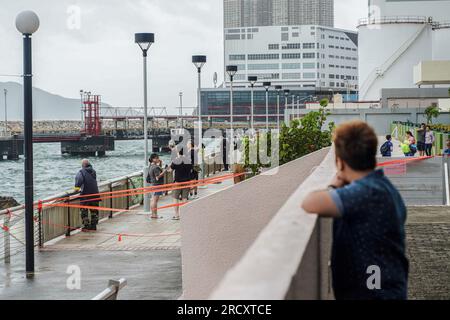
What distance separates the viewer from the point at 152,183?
23391 millimetres

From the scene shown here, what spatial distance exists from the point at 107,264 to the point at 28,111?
2868 millimetres

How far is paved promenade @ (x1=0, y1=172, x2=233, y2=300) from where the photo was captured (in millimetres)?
12422

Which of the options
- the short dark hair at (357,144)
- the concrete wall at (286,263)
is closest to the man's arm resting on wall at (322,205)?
the concrete wall at (286,263)

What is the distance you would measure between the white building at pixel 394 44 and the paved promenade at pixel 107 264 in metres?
87.9

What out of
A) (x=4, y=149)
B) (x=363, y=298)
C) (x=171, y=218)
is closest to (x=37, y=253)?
(x=171, y=218)

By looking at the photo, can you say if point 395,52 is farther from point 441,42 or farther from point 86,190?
point 86,190

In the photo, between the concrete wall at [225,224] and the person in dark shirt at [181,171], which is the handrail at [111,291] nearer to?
the concrete wall at [225,224]

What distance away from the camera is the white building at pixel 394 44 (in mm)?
105500

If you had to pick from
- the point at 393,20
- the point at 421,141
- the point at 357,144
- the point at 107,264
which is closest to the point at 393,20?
the point at 393,20

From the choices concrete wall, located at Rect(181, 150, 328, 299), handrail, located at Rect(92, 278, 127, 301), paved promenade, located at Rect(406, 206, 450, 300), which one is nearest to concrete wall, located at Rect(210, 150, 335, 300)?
handrail, located at Rect(92, 278, 127, 301)

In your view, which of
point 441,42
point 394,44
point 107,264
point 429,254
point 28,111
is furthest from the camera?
point 394,44

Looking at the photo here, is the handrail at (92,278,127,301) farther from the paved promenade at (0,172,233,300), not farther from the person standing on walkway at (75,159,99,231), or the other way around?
the person standing on walkway at (75,159,99,231)

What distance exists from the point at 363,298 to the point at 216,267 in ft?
19.4

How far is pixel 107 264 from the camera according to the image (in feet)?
49.4
